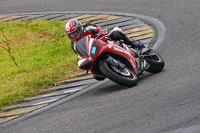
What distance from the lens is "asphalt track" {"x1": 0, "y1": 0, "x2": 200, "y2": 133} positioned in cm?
630

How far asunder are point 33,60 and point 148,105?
533 centimetres

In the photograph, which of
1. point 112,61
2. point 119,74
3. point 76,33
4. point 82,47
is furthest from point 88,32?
point 119,74

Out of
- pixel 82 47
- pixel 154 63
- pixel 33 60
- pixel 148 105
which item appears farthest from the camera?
pixel 33 60

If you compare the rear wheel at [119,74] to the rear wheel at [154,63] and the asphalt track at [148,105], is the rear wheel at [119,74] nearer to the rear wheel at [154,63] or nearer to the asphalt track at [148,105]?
the asphalt track at [148,105]

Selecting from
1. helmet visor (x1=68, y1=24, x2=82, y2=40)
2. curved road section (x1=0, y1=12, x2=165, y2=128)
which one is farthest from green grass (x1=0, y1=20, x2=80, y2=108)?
helmet visor (x1=68, y1=24, x2=82, y2=40)

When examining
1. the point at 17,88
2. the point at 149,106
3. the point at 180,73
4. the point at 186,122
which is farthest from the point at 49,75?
the point at 186,122

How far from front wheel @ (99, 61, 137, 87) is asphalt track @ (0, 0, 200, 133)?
5.2 inches

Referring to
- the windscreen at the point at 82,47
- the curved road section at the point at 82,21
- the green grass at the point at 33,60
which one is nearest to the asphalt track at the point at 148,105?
the curved road section at the point at 82,21

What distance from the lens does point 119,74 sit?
8.30 m

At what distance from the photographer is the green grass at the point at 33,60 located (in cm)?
984

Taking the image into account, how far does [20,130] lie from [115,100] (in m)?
1.41

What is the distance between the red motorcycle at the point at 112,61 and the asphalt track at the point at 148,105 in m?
0.18

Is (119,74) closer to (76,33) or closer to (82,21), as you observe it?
(76,33)

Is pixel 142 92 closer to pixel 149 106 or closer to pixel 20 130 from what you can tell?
pixel 149 106
